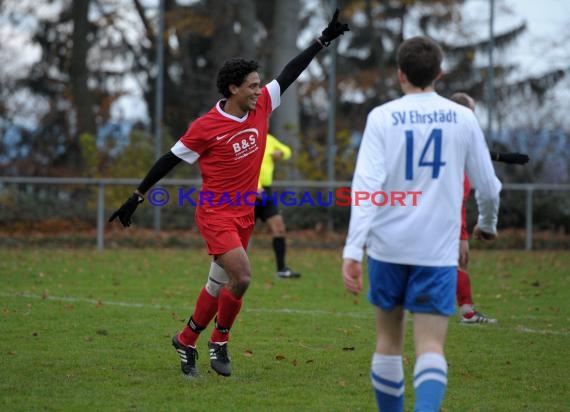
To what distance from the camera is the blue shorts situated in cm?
432

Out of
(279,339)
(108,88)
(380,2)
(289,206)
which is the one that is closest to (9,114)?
(108,88)

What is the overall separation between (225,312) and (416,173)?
8.32 feet

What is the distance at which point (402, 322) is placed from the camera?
14.9 ft

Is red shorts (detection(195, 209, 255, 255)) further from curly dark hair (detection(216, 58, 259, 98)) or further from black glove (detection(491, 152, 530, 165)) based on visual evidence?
black glove (detection(491, 152, 530, 165))

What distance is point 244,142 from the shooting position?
21.1 ft

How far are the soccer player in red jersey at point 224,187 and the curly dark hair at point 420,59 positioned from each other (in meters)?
2.25

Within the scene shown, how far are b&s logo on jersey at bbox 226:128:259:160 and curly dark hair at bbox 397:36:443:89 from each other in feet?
7.35

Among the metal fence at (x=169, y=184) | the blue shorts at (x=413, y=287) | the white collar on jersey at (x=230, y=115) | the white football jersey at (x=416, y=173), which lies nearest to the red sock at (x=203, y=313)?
the white collar on jersey at (x=230, y=115)

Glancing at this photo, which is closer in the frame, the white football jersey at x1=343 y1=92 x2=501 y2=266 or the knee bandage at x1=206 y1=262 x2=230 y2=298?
the white football jersey at x1=343 y1=92 x2=501 y2=266

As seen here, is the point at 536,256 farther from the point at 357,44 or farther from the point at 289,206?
the point at 357,44

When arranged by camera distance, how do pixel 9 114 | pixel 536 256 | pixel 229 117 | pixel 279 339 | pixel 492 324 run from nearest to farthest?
pixel 229 117, pixel 279 339, pixel 492 324, pixel 536 256, pixel 9 114

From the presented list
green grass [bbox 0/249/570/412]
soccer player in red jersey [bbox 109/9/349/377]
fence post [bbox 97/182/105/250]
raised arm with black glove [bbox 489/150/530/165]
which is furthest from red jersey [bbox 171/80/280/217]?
fence post [bbox 97/182/105/250]

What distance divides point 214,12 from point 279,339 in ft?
51.3

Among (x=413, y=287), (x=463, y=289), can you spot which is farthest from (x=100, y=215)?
(x=413, y=287)
